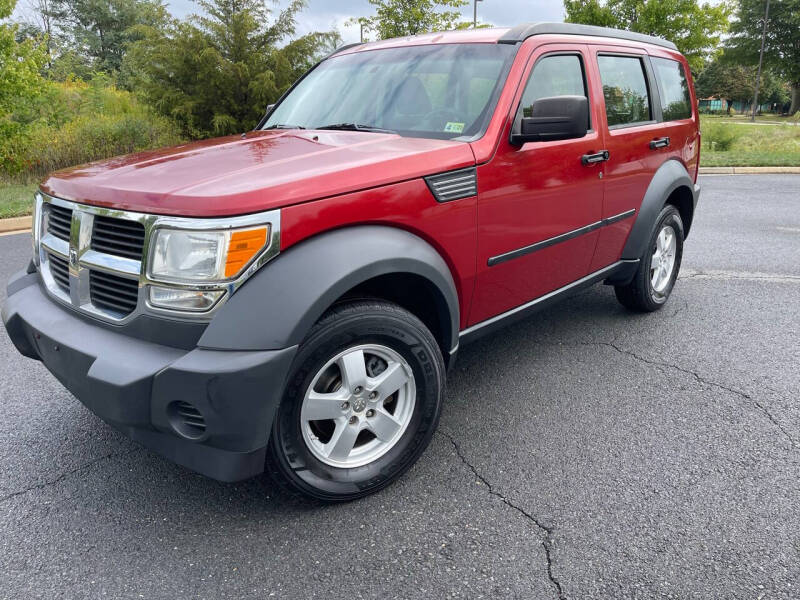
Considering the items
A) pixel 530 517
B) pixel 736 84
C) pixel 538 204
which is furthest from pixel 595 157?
pixel 736 84

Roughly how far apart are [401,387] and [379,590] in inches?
30.8

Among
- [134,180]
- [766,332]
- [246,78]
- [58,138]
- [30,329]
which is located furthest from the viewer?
[246,78]

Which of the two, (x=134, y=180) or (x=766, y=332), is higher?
(x=134, y=180)

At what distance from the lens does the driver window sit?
9.83 ft

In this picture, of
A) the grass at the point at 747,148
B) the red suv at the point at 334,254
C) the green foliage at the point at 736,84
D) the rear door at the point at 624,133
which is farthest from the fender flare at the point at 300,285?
the green foliage at the point at 736,84

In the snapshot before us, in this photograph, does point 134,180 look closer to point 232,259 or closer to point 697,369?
point 232,259

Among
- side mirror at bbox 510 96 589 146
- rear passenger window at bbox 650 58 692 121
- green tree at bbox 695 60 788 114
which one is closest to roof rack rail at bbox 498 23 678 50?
rear passenger window at bbox 650 58 692 121

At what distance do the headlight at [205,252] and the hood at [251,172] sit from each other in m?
0.07

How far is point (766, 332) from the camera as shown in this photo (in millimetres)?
4156

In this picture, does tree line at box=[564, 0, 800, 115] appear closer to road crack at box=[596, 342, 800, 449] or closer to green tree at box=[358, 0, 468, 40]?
green tree at box=[358, 0, 468, 40]

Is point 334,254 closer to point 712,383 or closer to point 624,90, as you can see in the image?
point 712,383

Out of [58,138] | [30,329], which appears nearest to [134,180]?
[30,329]

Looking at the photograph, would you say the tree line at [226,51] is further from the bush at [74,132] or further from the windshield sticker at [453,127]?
the windshield sticker at [453,127]

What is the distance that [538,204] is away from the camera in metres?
3.00
